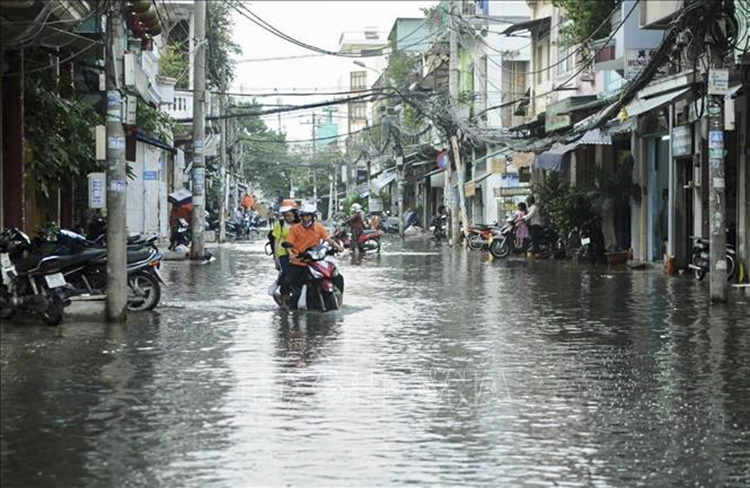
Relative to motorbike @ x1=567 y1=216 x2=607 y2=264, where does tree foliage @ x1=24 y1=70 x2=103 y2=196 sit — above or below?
above

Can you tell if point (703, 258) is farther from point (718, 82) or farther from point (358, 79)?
point (358, 79)

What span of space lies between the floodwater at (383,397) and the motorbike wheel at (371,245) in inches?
823

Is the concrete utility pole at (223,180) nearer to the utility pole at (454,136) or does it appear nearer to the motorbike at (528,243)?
the utility pole at (454,136)

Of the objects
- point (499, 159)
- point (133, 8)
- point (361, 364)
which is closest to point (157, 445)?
point (361, 364)

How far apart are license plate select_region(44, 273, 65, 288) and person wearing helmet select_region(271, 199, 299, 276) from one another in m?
3.51

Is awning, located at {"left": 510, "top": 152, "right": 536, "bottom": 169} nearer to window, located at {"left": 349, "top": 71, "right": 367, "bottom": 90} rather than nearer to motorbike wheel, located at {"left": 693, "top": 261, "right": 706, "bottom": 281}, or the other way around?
motorbike wheel, located at {"left": 693, "top": 261, "right": 706, "bottom": 281}

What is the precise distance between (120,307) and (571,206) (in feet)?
62.5

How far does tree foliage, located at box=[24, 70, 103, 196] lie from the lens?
21.6m

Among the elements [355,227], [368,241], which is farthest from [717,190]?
[368,241]

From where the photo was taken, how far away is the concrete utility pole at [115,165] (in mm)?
14711

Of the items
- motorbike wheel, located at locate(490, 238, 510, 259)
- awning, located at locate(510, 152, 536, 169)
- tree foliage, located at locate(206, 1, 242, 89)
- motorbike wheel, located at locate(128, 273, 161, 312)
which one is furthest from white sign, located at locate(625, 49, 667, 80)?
tree foliage, located at locate(206, 1, 242, 89)

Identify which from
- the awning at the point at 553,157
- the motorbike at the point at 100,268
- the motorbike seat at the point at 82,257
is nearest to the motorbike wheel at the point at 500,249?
the awning at the point at 553,157

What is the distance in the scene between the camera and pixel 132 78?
15070 mm

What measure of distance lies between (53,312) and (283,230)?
462 cm
